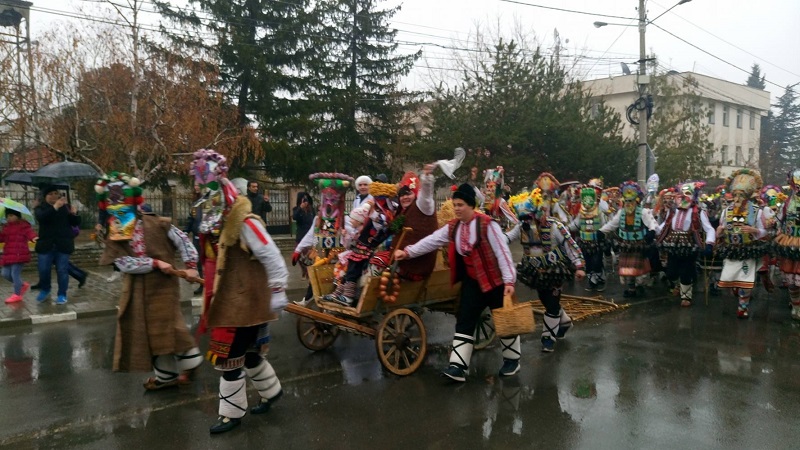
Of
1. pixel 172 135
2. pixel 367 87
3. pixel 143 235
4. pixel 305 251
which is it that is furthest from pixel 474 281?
pixel 367 87

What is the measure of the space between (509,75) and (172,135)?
11366 millimetres

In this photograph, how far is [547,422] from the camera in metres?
4.83

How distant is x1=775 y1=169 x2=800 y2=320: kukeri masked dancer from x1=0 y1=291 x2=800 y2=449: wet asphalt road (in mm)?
1093

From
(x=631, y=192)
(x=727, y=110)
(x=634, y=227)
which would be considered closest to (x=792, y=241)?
(x=634, y=227)

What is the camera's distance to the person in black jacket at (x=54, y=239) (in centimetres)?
948

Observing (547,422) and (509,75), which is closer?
(547,422)

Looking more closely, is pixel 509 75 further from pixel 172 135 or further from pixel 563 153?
pixel 172 135

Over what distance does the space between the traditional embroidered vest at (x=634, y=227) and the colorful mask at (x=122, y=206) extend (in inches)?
320

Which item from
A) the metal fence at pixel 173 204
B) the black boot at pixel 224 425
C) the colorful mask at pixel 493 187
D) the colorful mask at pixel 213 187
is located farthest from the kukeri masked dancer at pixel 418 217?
the metal fence at pixel 173 204

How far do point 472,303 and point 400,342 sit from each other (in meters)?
0.83

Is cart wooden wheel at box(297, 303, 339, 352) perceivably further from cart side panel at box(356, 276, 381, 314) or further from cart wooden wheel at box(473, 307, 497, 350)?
cart wooden wheel at box(473, 307, 497, 350)

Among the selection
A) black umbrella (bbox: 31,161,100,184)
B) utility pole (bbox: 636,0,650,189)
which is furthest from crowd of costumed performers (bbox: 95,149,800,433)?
utility pole (bbox: 636,0,650,189)

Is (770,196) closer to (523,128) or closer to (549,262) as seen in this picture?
(549,262)

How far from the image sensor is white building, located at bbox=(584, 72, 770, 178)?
43.5m
